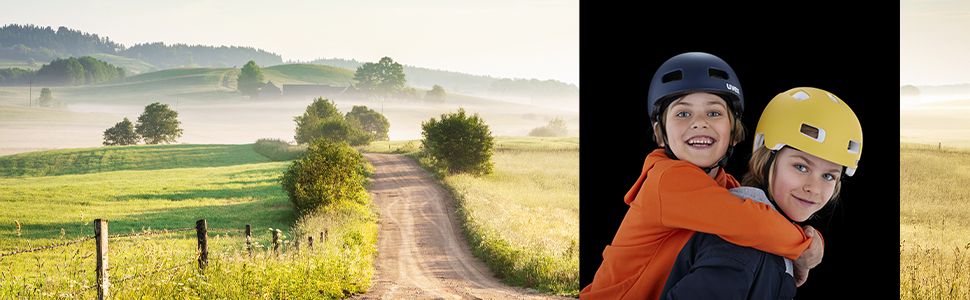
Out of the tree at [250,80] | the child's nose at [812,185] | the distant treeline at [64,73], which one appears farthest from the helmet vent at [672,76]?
the tree at [250,80]

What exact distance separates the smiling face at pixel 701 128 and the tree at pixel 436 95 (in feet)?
339

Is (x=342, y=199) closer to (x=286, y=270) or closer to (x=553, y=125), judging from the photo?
(x=286, y=270)

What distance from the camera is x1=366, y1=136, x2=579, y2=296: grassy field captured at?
1078cm

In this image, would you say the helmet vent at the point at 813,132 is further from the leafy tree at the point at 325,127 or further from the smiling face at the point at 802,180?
the leafy tree at the point at 325,127

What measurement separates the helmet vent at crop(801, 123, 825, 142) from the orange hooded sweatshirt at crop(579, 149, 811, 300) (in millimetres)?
423

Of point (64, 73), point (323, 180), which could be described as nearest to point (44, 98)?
point (64, 73)

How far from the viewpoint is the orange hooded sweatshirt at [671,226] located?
177cm

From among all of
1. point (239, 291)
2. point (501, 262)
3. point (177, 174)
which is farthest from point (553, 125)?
point (239, 291)

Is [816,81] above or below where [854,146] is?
above

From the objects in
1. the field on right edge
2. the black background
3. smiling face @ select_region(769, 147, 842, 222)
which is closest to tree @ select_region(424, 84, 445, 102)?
the field on right edge

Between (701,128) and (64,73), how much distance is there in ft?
341

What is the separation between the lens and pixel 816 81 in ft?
10.5

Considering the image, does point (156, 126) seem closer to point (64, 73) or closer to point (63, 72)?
point (63, 72)

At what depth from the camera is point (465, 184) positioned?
2770cm
